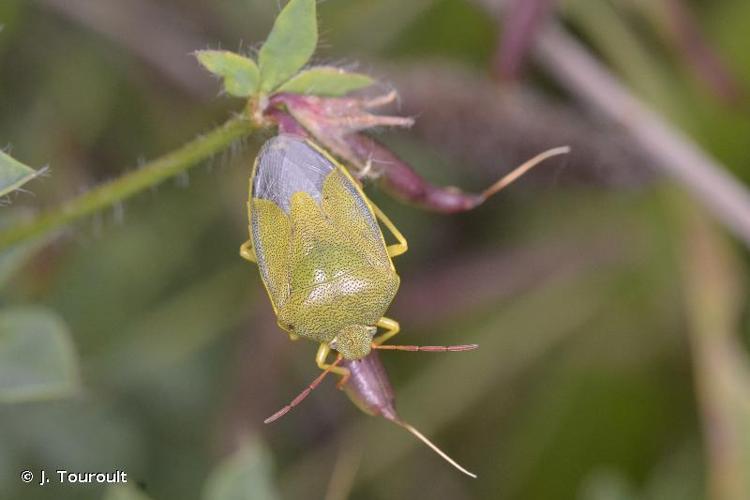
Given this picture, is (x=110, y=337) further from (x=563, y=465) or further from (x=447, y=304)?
(x=563, y=465)

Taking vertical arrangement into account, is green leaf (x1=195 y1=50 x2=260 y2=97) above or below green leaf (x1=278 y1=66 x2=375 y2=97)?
above

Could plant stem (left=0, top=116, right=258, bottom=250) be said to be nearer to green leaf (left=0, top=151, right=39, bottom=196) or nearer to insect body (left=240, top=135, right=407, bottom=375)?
insect body (left=240, top=135, right=407, bottom=375)

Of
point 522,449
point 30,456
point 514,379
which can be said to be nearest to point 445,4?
point 514,379

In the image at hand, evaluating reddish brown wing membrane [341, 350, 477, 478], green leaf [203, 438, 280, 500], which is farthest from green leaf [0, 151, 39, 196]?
green leaf [203, 438, 280, 500]

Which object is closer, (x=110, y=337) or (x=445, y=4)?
(x=110, y=337)

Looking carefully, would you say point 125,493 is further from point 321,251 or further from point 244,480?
point 321,251

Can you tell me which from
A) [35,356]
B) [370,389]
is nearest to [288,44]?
[370,389]

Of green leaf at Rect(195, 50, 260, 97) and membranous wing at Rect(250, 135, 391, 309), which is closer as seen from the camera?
green leaf at Rect(195, 50, 260, 97)
